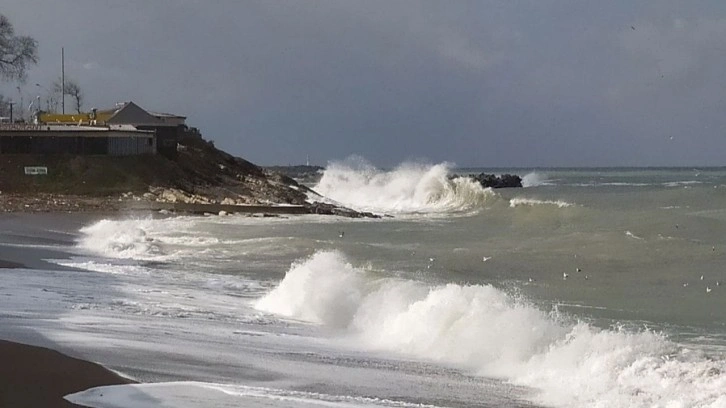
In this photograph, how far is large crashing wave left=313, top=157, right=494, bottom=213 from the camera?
229ft

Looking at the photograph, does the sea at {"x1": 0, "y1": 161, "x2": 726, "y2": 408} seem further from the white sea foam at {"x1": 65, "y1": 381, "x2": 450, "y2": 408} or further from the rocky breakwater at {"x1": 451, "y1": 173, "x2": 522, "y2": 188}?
the rocky breakwater at {"x1": 451, "y1": 173, "x2": 522, "y2": 188}

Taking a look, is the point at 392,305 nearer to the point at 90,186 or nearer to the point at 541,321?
the point at 541,321

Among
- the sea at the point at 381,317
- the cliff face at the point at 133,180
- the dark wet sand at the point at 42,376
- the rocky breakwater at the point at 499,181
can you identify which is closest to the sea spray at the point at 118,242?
the sea at the point at 381,317

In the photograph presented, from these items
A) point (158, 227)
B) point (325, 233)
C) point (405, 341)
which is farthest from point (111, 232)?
point (405, 341)

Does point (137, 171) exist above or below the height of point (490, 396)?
above

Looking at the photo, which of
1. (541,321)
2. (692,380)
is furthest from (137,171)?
(692,380)

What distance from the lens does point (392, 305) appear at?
16.8 m

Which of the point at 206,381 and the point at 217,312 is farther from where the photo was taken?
the point at 217,312

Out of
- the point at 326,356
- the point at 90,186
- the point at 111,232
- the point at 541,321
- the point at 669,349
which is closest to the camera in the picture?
the point at 669,349

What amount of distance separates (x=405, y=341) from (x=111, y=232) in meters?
20.9

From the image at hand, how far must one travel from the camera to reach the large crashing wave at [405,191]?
69.8m

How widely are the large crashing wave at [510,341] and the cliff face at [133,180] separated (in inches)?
1414

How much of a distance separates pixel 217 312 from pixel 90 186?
3876 centimetres

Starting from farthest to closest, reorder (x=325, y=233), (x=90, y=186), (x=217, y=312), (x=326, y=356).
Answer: (x=90, y=186) < (x=325, y=233) < (x=217, y=312) < (x=326, y=356)
